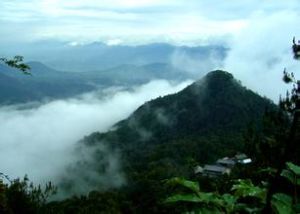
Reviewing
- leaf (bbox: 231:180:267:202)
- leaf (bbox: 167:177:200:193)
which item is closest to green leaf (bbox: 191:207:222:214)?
leaf (bbox: 167:177:200:193)

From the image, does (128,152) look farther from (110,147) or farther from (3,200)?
(3,200)

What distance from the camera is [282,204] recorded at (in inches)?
117

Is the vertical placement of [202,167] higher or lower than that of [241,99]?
lower

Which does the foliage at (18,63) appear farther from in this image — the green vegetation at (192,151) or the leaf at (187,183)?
the leaf at (187,183)

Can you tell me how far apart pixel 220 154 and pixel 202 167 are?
11351 mm

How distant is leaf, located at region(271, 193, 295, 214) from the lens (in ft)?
9.54

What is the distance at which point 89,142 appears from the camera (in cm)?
13050

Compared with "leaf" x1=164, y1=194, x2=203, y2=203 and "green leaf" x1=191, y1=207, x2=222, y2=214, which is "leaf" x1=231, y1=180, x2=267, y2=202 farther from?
"leaf" x1=164, y1=194, x2=203, y2=203

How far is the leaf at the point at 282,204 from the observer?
2.91 m

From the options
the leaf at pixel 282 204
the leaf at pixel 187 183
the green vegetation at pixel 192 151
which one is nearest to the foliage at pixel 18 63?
the green vegetation at pixel 192 151

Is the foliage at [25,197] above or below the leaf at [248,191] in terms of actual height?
below

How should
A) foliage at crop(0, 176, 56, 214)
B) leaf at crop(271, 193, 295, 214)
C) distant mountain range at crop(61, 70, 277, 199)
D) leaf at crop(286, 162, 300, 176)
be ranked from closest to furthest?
1. leaf at crop(271, 193, 295, 214)
2. leaf at crop(286, 162, 300, 176)
3. foliage at crop(0, 176, 56, 214)
4. distant mountain range at crop(61, 70, 277, 199)

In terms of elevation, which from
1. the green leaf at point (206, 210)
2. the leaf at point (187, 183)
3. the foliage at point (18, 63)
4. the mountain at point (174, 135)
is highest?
the foliage at point (18, 63)

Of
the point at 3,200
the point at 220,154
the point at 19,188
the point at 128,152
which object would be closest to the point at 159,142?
the point at 128,152
